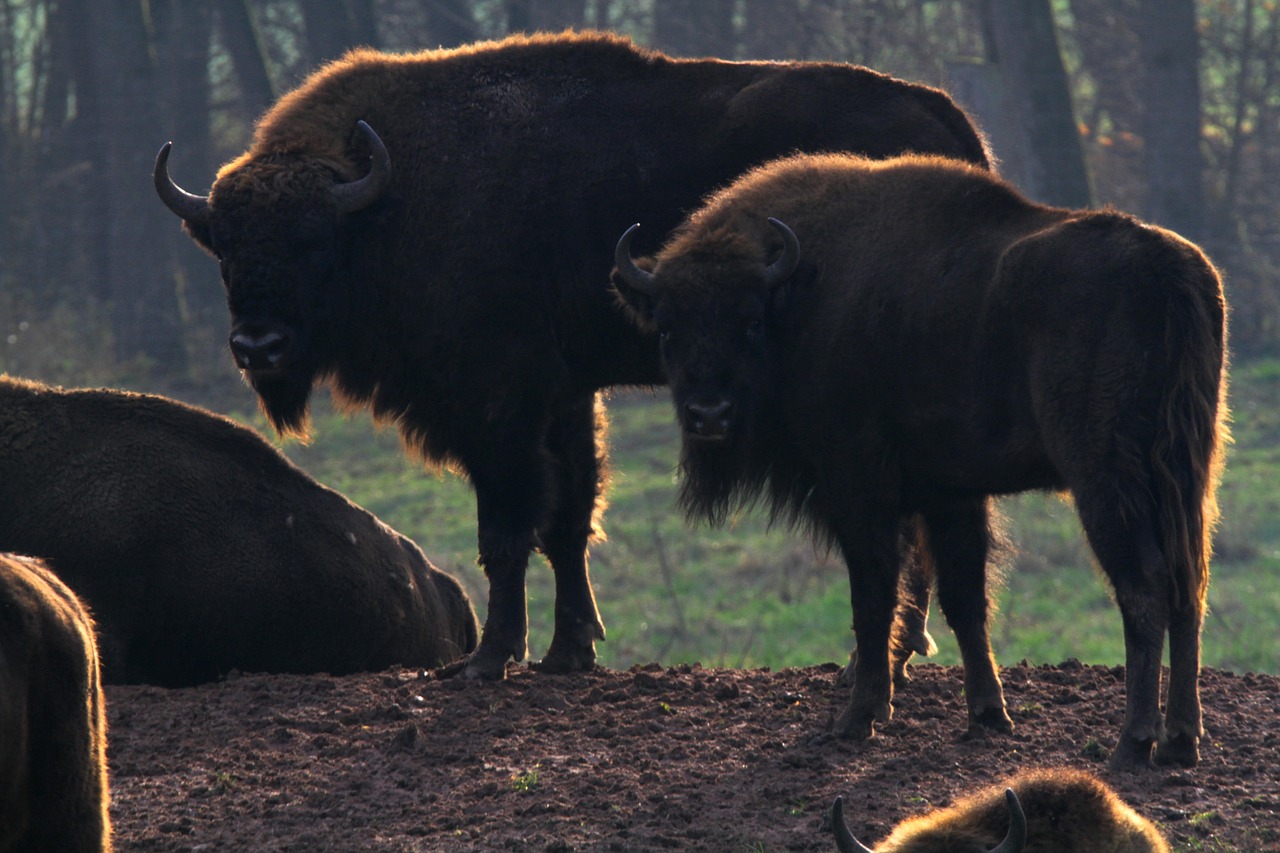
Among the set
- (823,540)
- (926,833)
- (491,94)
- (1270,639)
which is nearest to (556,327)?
(491,94)

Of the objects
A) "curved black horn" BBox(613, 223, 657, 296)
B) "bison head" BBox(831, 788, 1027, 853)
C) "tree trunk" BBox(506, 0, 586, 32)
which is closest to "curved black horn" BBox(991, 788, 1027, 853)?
"bison head" BBox(831, 788, 1027, 853)

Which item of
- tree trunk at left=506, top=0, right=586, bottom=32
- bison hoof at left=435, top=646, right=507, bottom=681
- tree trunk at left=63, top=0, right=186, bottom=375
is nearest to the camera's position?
bison hoof at left=435, top=646, right=507, bottom=681

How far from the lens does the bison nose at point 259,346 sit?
7098 millimetres

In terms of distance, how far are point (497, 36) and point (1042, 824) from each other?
2445 cm

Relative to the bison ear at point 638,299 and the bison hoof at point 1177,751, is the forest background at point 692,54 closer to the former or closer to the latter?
the bison ear at point 638,299

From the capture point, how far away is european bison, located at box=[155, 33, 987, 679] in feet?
23.8

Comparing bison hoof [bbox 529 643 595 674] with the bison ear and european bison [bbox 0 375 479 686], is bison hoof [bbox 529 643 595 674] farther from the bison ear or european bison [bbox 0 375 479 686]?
the bison ear

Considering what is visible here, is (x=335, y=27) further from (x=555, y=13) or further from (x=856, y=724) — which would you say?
(x=856, y=724)

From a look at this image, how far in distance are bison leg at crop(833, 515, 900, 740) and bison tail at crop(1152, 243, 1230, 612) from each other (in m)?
1.15

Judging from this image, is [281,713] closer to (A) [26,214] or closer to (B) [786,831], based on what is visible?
(B) [786,831]

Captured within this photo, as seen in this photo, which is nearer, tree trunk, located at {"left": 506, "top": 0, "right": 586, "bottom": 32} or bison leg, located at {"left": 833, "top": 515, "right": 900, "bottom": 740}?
bison leg, located at {"left": 833, "top": 515, "right": 900, "bottom": 740}

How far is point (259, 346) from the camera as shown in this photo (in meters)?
7.10

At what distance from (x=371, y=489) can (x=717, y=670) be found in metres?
10.2

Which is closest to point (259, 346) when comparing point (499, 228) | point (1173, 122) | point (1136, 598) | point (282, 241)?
point (282, 241)
